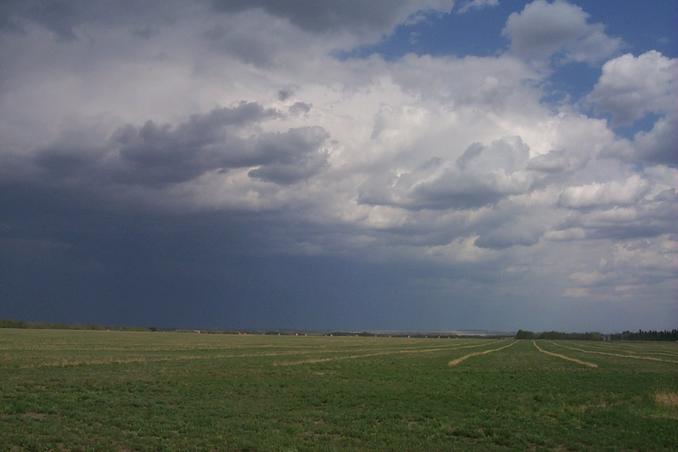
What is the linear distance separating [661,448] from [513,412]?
270 inches

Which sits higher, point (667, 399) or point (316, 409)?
point (316, 409)

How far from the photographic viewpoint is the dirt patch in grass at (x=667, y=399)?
26.6 m

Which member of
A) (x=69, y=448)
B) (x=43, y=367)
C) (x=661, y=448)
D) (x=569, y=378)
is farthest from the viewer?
(x=569, y=378)

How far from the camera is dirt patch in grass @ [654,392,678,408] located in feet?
87.4

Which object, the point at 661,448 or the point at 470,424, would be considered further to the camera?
the point at 470,424

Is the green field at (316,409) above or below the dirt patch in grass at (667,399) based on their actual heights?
above

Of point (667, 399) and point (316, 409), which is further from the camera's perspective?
point (667, 399)

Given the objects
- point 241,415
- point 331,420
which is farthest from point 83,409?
point 331,420

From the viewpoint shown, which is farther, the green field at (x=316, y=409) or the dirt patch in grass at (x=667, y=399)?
the dirt patch in grass at (x=667, y=399)

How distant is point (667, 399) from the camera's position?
28078 mm

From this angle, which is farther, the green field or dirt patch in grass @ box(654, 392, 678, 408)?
dirt patch in grass @ box(654, 392, 678, 408)

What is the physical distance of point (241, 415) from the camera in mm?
21109

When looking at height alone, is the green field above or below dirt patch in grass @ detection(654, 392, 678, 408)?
above

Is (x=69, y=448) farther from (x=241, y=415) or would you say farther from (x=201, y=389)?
(x=201, y=389)
